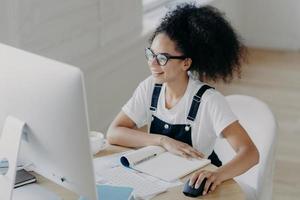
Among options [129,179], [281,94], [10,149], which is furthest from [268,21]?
[10,149]

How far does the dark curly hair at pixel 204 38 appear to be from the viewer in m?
2.02

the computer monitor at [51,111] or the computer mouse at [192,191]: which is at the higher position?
the computer monitor at [51,111]

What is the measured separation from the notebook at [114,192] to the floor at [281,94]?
1.82m

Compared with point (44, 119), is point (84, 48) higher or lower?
lower

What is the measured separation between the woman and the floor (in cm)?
145

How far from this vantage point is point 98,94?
12.3ft

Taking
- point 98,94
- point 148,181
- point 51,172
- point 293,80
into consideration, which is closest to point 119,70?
point 98,94

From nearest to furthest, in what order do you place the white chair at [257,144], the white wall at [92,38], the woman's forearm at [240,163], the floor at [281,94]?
1. the woman's forearm at [240,163]
2. the white chair at [257,144]
3. the white wall at [92,38]
4. the floor at [281,94]

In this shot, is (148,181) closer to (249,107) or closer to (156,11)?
(249,107)

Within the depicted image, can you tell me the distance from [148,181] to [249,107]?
535mm

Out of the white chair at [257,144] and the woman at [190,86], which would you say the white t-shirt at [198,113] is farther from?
the white chair at [257,144]

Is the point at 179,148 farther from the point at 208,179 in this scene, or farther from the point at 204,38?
the point at 204,38

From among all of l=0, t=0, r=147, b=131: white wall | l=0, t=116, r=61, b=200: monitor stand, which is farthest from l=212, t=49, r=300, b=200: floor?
l=0, t=116, r=61, b=200: monitor stand

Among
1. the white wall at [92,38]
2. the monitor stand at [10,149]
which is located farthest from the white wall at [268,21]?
the monitor stand at [10,149]
